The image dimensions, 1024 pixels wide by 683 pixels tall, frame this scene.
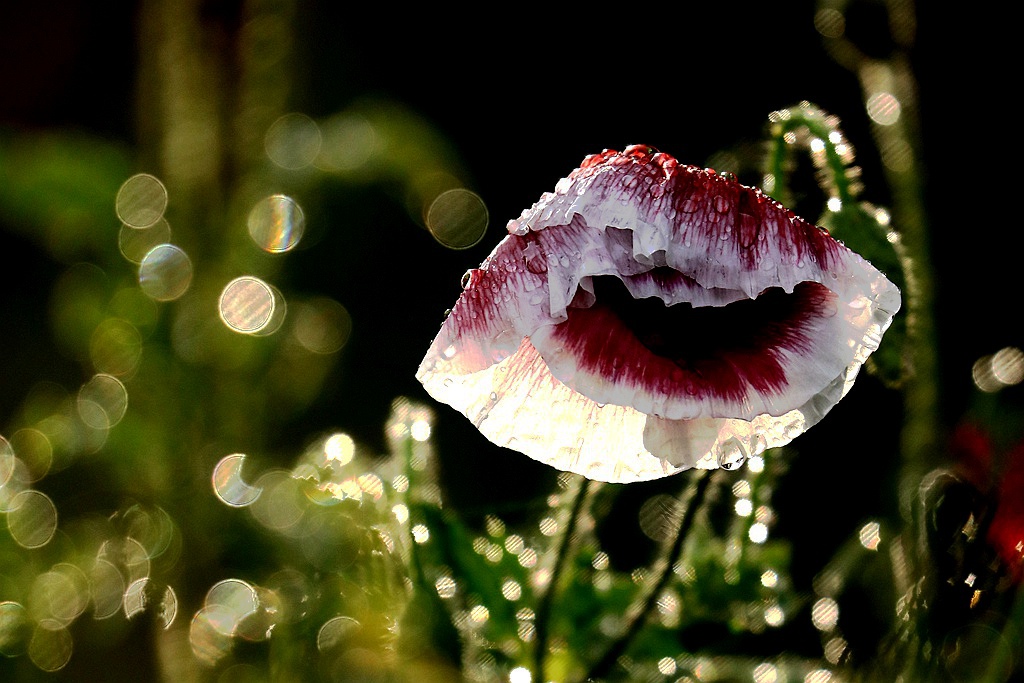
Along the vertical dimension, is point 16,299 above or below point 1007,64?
below

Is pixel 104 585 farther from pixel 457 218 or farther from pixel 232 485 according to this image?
pixel 457 218

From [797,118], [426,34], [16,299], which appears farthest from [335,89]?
[797,118]

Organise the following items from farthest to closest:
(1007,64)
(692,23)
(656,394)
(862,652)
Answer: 1. (692,23)
2. (1007,64)
3. (862,652)
4. (656,394)

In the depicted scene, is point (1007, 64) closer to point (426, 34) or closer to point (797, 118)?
point (797, 118)

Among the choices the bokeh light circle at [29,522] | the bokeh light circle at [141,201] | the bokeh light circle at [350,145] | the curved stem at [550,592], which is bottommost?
the bokeh light circle at [29,522]

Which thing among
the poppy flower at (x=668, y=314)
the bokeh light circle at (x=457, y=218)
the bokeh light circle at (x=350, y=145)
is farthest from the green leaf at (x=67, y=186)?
the poppy flower at (x=668, y=314)

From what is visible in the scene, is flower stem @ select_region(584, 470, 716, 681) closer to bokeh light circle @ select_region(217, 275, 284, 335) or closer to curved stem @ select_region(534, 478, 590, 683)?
curved stem @ select_region(534, 478, 590, 683)

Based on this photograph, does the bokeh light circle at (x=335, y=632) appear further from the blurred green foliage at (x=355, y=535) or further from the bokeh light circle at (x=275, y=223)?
the bokeh light circle at (x=275, y=223)

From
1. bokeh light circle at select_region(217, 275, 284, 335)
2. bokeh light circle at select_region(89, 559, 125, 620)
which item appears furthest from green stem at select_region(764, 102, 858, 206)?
bokeh light circle at select_region(89, 559, 125, 620)
